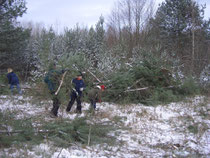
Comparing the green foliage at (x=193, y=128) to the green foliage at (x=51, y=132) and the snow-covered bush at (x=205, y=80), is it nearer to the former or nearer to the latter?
the green foliage at (x=51, y=132)

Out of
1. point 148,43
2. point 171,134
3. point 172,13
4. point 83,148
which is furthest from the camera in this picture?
point 148,43

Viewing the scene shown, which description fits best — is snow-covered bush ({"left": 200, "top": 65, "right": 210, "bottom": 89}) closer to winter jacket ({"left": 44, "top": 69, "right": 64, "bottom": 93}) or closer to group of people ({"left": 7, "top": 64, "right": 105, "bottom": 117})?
group of people ({"left": 7, "top": 64, "right": 105, "bottom": 117})

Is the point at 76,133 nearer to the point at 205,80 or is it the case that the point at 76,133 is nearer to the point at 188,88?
the point at 188,88

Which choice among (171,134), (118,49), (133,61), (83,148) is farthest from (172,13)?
(83,148)

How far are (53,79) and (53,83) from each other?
16 cm

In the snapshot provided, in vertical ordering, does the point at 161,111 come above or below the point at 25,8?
below

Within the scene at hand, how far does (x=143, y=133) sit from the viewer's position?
6.11m

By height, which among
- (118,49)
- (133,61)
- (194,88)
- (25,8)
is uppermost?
(25,8)

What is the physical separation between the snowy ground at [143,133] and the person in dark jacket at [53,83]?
409 millimetres

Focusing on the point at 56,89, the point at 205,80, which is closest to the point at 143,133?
the point at 56,89

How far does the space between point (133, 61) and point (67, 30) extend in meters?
12.0

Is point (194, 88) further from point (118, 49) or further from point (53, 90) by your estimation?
point (53, 90)

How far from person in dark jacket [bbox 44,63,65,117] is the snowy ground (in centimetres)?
41

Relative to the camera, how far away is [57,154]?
4.44 m
